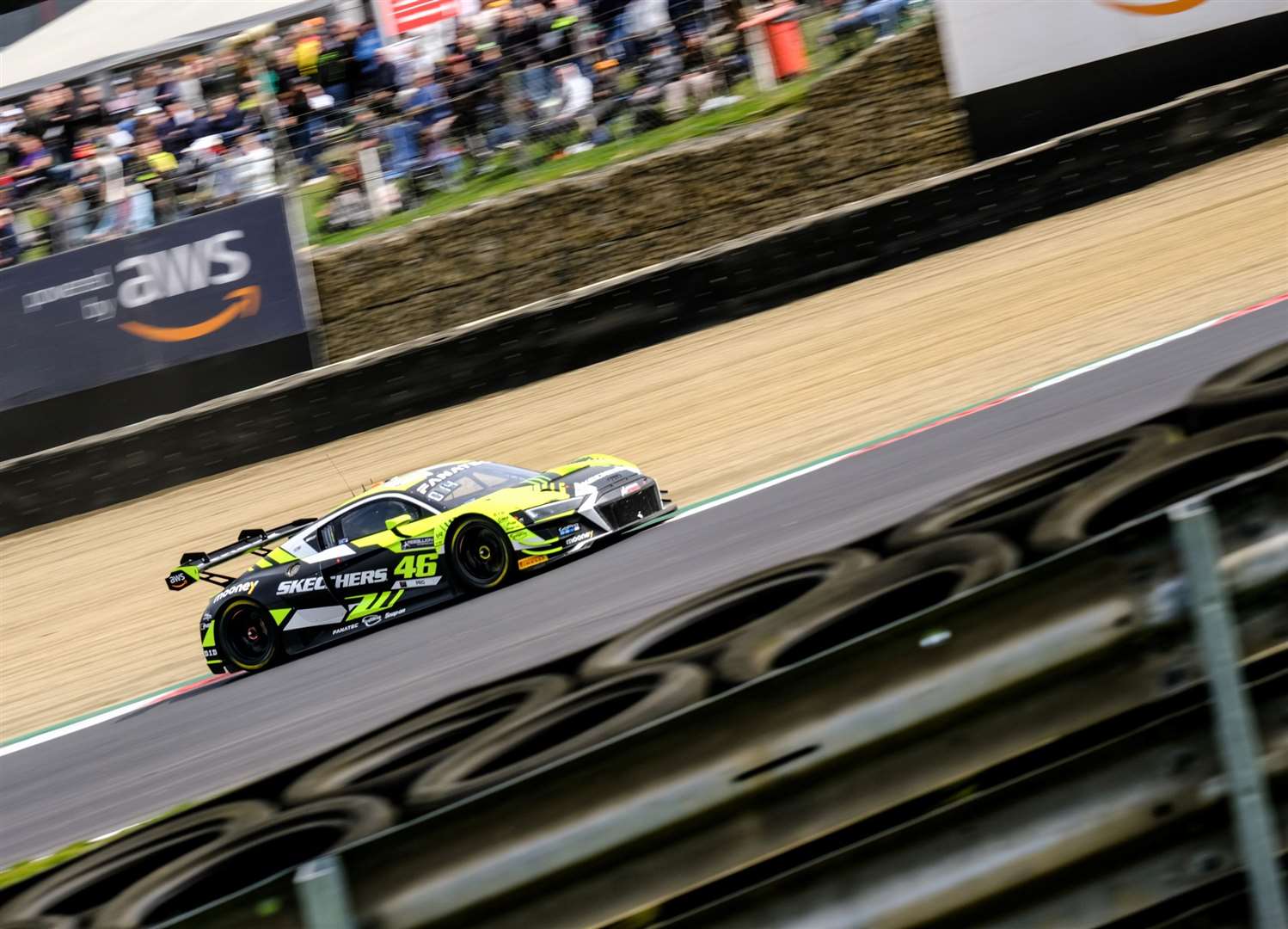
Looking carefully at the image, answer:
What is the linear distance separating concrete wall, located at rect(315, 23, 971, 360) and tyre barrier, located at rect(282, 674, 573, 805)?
1377 centimetres

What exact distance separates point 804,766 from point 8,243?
52.8ft

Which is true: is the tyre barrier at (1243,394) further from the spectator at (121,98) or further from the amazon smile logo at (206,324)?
the spectator at (121,98)

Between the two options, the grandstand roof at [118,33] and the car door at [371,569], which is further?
the grandstand roof at [118,33]

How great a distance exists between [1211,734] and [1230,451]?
0.59 meters

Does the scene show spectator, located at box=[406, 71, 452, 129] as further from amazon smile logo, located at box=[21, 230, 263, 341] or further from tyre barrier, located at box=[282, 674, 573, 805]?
tyre barrier, located at box=[282, 674, 573, 805]

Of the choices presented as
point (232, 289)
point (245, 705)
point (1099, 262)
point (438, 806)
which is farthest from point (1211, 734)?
point (232, 289)

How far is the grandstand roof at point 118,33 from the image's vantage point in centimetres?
1766

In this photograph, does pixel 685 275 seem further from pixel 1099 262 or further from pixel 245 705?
pixel 245 705

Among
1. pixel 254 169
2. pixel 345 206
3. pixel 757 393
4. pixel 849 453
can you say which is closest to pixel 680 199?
pixel 345 206

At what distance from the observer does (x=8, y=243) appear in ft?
53.7

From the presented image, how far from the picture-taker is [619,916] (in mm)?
2400

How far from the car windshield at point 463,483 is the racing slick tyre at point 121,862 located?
6938 millimetres

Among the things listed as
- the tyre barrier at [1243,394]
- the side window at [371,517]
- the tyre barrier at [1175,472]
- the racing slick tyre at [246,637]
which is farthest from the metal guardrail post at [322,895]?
the racing slick tyre at [246,637]

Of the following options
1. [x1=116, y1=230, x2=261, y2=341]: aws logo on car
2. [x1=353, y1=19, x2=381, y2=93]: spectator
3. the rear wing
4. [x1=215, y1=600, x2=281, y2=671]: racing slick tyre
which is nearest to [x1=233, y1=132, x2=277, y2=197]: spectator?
[x1=116, y1=230, x2=261, y2=341]: aws logo on car
